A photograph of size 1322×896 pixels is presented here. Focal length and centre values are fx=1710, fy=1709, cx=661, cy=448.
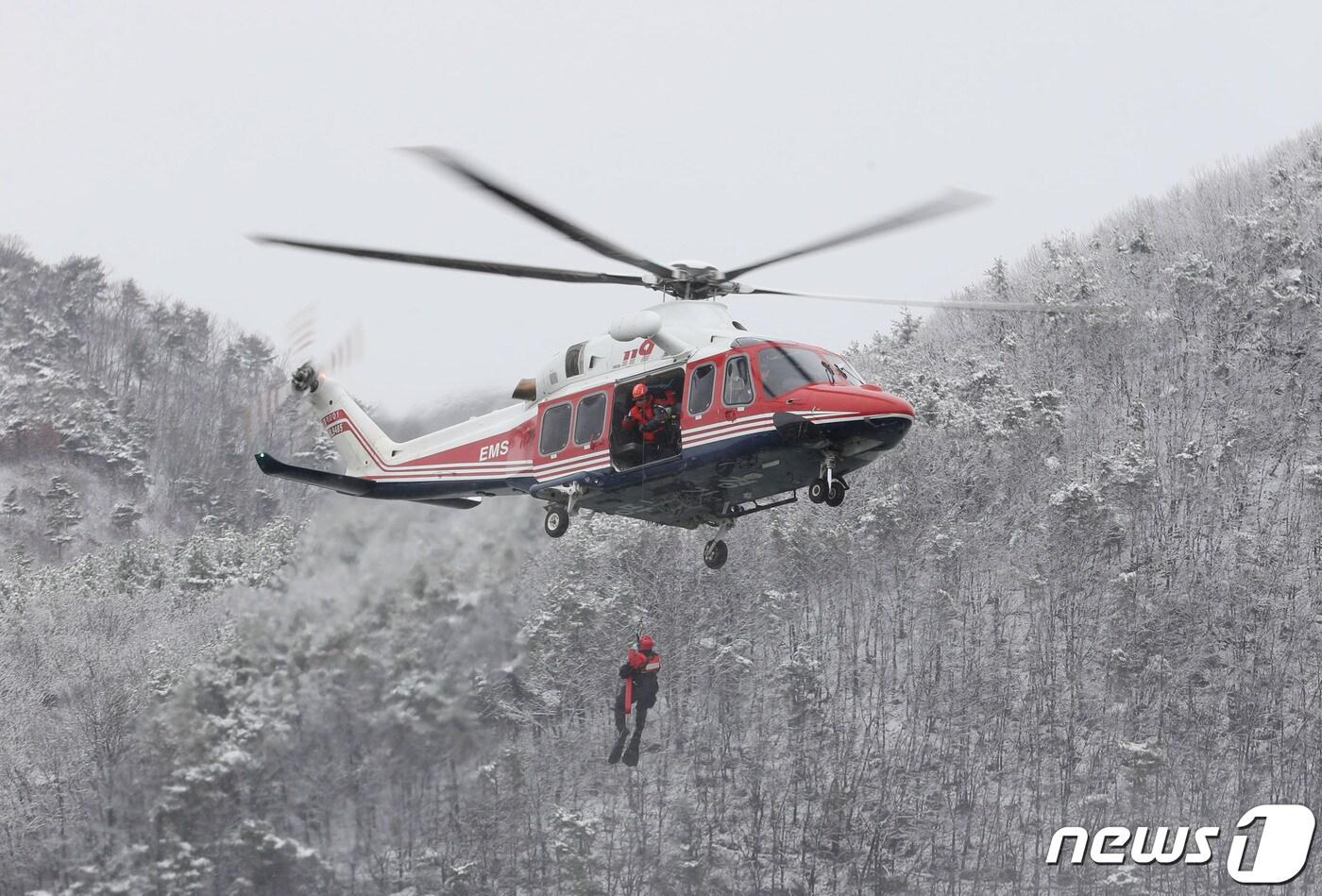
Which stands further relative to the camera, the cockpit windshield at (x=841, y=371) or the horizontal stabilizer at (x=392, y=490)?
the horizontal stabilizer at (x=392, y=490)

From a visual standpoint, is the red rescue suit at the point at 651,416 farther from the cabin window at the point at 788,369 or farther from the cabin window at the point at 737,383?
the cabin window at the point at 788,369

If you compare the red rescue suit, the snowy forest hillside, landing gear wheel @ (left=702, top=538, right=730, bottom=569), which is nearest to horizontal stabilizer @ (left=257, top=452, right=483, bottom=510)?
the snowy forest hillside

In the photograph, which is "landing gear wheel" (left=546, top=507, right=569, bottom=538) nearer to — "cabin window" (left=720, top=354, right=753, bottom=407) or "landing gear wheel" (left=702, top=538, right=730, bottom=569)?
"landing gear wheel" (left=702, top=538, right=730, bottom=569)

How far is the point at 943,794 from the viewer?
38.3 m

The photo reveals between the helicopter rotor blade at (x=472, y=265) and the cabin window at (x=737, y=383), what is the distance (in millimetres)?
1918

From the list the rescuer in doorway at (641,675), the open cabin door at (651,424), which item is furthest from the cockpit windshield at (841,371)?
the rescuer in doorway at (641,675)

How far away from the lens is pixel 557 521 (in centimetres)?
2338

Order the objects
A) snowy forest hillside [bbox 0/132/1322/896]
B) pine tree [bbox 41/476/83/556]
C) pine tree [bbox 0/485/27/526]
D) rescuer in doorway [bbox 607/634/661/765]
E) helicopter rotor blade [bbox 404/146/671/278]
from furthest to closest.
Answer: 1. pine tree [bbox 0/485/27/526]
2. pine tree [bbox 41/476/83/556]
3. snowy forest hillside [bbox 0/132/1322/896]
4. rescuer in doorway [bbox 607/634/661/765]
5. helicopter rotor blade [bbox 404/146/671/278]

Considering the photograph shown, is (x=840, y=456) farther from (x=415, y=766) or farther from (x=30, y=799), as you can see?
(x=30, y=799)

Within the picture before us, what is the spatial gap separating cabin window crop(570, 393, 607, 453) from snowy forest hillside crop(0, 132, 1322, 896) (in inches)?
207

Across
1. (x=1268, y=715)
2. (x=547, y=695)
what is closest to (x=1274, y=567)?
(x=1268, y=715)

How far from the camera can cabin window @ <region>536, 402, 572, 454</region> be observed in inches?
901

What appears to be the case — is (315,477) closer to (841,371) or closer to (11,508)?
(841,371)

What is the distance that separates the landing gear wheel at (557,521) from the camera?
23328mm
